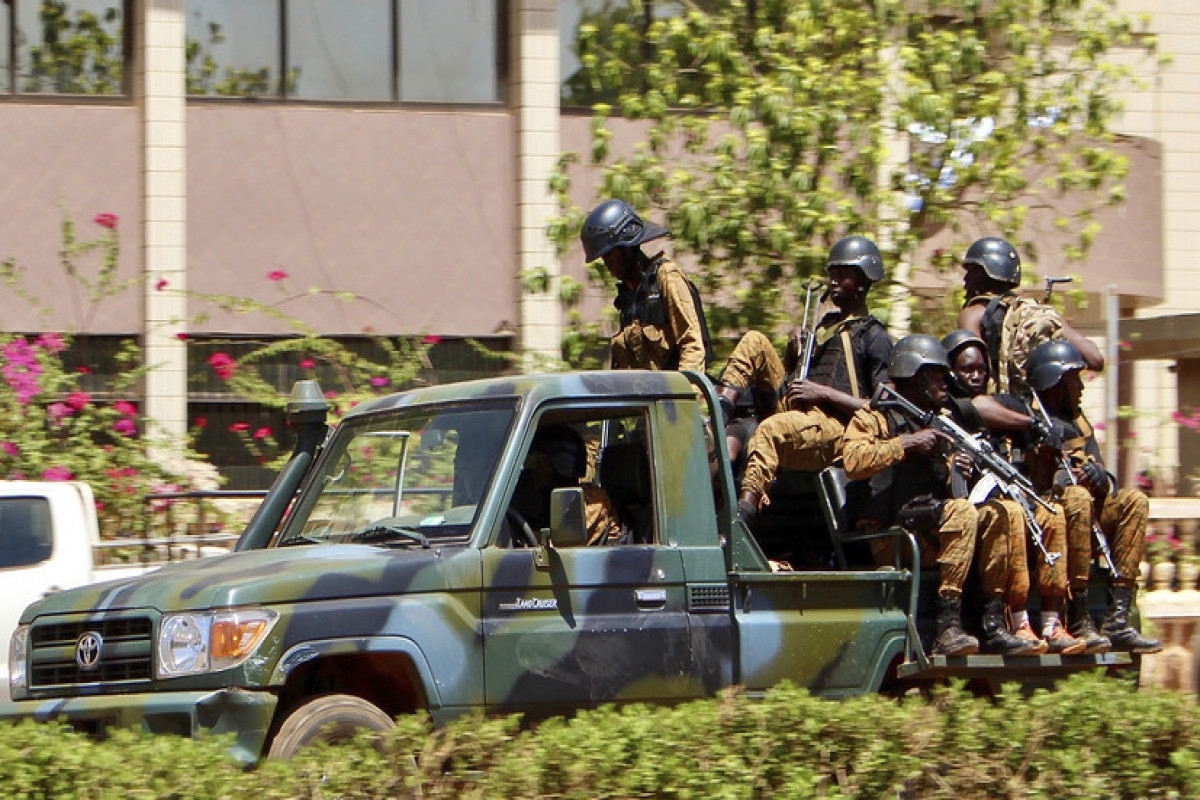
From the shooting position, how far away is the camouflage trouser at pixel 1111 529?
7.29 metres

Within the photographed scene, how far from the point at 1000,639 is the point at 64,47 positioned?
10759mm

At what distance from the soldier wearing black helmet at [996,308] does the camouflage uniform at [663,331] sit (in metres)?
1.38

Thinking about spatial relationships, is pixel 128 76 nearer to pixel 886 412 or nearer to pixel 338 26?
pixel 338 26

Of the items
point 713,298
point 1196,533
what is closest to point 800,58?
point 713,298

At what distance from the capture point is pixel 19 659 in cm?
654

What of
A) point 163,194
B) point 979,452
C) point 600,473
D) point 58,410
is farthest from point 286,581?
point 163,194

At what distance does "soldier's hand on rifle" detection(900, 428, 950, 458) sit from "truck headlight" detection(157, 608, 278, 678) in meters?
2.69

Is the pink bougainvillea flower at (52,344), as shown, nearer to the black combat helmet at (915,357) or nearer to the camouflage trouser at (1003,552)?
the black combat helmet at (915,357)

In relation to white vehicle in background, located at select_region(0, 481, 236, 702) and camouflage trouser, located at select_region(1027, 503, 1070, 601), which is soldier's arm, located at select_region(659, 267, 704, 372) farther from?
white vehicle in background, located at select_region(0, 481, 236, 702)

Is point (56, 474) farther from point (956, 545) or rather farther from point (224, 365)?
point (956, 545)

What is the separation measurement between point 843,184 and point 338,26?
5.67m

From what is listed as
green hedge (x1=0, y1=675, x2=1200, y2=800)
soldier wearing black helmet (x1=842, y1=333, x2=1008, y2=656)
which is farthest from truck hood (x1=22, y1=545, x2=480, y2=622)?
soldier wearing black helmet (x1=842, y1=333, x2=1008, y2=656)

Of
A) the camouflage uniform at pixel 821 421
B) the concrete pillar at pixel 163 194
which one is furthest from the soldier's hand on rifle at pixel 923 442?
the concrete pillar at pixel 163 194

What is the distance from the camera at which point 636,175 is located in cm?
1141
